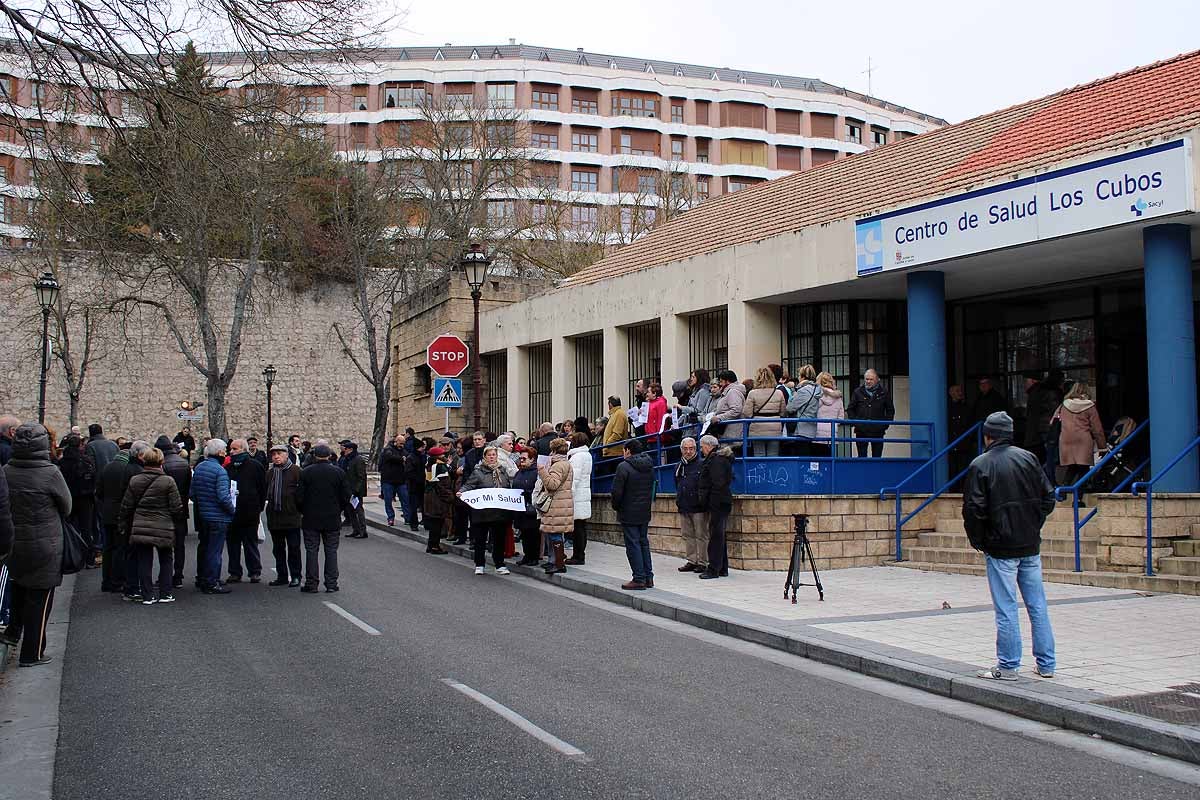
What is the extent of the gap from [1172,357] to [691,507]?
19.7ft

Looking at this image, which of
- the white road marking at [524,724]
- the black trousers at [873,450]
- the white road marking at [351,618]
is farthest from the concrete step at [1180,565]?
the white road marking at [351,618]

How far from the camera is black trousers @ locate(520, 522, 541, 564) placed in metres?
15.4

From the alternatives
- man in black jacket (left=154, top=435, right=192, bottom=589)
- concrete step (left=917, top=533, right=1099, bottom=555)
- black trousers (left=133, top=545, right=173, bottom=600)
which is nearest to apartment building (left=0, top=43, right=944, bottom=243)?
concrete step (left=917, top=533, right=1099, bottom=555)

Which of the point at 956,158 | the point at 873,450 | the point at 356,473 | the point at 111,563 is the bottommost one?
the point at 111,563

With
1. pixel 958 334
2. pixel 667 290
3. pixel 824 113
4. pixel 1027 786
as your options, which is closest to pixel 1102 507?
pixel 958 334

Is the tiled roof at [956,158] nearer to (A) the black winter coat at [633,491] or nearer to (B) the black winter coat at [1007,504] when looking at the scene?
(A) the black winter coat at [633,491]

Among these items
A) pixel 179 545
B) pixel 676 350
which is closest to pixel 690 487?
pixel 179 545

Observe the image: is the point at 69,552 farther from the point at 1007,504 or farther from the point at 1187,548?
the point at 1187,548

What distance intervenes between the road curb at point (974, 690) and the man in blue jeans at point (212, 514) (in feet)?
16.8

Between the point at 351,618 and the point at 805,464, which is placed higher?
the point at 805,464

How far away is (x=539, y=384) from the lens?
87.8 feet

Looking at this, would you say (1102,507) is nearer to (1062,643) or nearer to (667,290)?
(1062,643)

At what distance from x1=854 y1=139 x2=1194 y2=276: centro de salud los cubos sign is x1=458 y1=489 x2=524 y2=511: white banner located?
636cm

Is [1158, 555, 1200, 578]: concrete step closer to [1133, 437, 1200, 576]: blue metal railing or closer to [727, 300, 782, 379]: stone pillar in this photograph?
[1133, 437, 1200, 576]: blue metal railing
